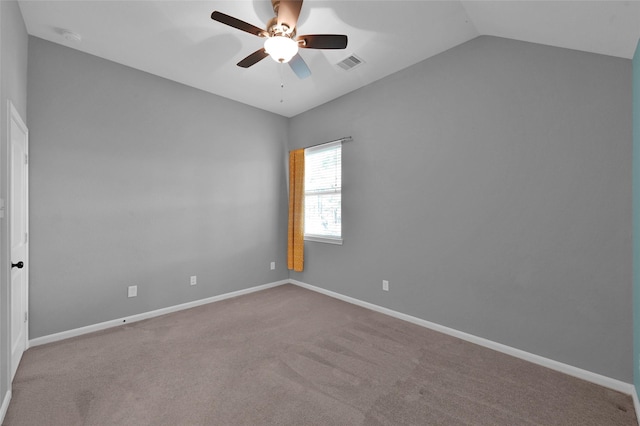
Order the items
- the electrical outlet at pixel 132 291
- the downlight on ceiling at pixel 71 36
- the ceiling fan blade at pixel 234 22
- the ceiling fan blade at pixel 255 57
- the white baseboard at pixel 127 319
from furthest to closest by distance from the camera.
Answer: the electrical outlet at pixel 132 291, the white baseboard at pixel 127 319, the downlight on ceiling at pixel 71 36, the ceiling fan blade at pixel 255 57, the ceiling fan blade at pixel 234 22

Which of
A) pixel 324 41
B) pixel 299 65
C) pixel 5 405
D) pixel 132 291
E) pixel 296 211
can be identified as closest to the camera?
pixel 5 405

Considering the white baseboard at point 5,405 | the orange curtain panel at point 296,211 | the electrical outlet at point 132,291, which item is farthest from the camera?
the orange curtain panel at point 296,211

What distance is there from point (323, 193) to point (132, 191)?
236 centimetres

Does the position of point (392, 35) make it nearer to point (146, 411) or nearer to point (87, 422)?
point (146, 411)

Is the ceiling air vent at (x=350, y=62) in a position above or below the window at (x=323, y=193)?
above

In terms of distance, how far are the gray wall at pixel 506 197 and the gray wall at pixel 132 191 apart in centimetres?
174

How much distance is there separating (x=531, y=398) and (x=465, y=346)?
69cm

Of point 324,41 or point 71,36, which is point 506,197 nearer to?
point 324,41

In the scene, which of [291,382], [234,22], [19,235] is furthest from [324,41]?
[19,235]

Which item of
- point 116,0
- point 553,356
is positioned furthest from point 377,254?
point 116,0

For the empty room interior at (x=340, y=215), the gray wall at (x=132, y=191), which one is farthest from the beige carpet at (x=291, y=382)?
the gray wall at (x=132, y=191)

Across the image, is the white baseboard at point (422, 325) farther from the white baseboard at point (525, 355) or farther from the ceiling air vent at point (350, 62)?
the ceiling air vent at point (350, 62)

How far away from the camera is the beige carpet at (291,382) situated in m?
1.67

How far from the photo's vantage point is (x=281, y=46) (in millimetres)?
1932
